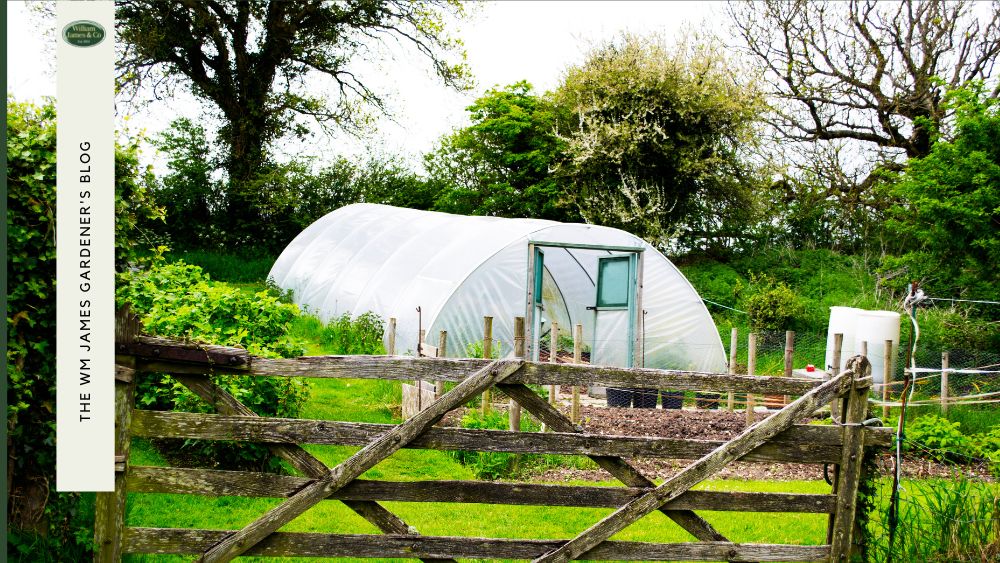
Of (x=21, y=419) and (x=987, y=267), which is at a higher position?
(x=987, y=267)

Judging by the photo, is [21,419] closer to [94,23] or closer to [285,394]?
[94,23]

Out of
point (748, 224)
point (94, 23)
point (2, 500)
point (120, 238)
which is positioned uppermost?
point (748, 224)

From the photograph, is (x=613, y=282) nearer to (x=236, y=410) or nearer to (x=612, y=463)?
(x=612, y=463)

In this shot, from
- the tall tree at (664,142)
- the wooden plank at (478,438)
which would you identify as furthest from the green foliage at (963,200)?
the wooden plank at (478,438)

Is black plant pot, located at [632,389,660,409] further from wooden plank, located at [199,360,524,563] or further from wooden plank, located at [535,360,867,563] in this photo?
wooden plank, located at [199,360,524,563]

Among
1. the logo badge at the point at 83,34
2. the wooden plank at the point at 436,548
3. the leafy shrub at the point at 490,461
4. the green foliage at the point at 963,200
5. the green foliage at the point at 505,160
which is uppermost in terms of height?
the green foliage at the point at 505,160

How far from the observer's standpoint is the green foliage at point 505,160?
2300cm

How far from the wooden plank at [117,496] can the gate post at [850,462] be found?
12.6ft

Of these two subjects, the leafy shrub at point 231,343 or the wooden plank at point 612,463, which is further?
the leafy shrub at point 231,343

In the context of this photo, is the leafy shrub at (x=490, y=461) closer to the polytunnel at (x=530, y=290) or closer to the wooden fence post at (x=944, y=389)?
Answer: the polytunnel at (x=530, y=290)

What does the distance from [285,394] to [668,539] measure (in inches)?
140

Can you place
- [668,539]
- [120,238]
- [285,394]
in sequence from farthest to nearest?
1. [285,394]
2. [668,539]
3. [120,238]

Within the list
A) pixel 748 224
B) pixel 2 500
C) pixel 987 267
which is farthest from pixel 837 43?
pixel 2 500

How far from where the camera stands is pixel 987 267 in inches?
568
